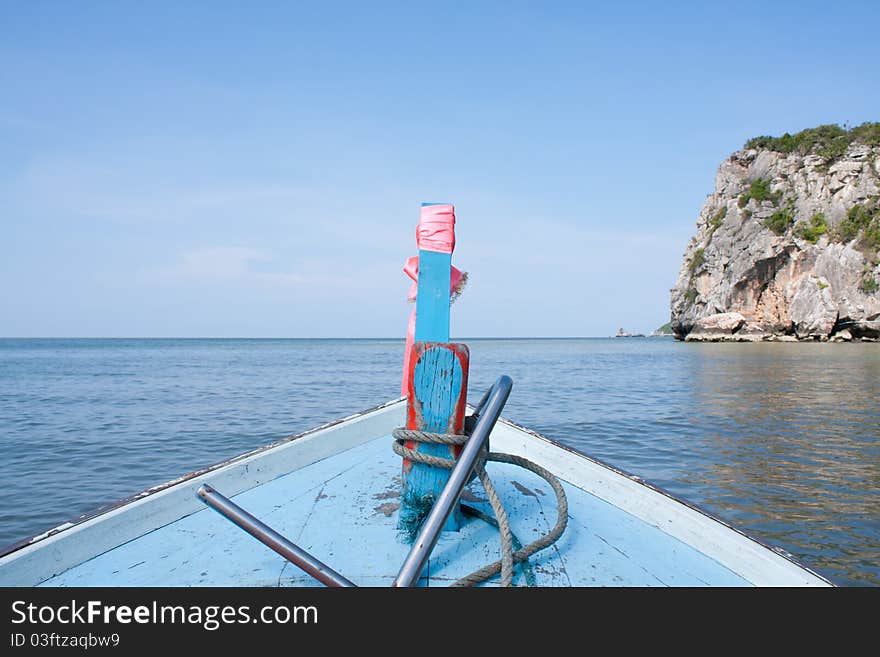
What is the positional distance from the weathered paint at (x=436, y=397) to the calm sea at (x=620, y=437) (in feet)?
8.88

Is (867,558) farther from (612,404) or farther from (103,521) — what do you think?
(612,404)

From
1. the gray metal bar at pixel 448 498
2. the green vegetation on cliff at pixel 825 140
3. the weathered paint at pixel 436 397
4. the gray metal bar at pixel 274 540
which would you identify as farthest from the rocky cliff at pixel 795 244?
the gray metal bar at pixel 274 540

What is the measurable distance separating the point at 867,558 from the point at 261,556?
5.33 m

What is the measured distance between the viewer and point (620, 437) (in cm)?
1045

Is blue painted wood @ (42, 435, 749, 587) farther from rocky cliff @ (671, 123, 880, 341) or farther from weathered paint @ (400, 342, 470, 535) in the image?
rocky cliff @ (671, 123, 880, 341)

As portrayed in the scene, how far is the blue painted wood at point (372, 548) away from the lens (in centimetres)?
216

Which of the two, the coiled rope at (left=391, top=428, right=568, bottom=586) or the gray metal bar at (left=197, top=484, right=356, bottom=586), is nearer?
the gray metal bar at (left=197, top=484, right=356, bottom=586)

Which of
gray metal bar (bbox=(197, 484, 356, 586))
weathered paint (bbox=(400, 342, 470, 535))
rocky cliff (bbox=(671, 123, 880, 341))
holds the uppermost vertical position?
rocky cliff (bbox=(671, 123, 880, 341))

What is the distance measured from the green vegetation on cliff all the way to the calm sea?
4484cm

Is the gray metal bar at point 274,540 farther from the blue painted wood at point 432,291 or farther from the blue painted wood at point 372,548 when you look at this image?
the blue painted wood at point 432,291

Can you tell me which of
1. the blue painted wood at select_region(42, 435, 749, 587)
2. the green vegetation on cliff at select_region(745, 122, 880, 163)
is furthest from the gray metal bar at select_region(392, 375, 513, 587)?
the green vegetation on cliff at select_region(745, 122, 880, 163)

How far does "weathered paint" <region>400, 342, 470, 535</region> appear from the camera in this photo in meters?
2.23
